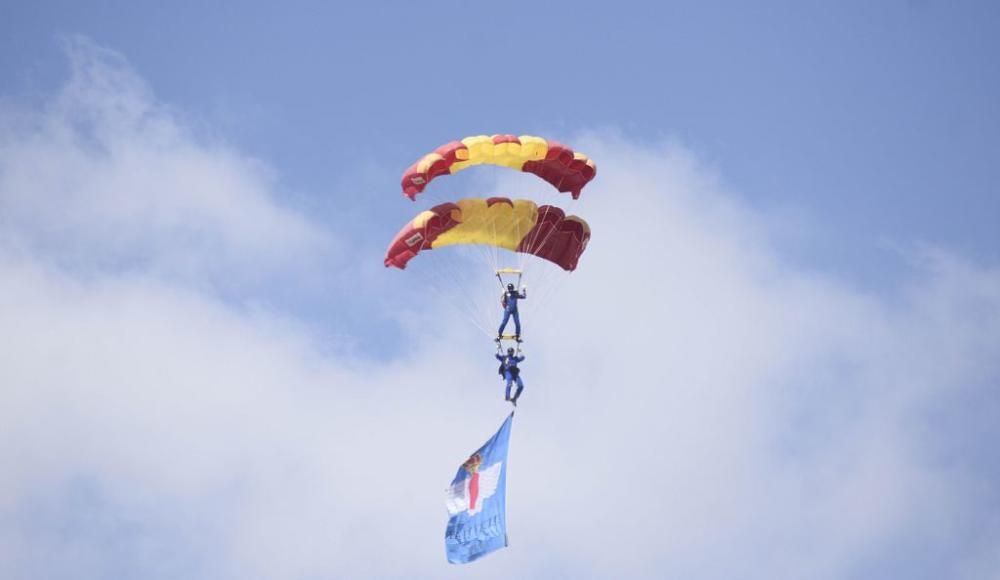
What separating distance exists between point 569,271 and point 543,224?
5.45 feet

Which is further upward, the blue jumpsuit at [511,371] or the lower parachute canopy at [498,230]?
the lower parachute canopy at [498,230]

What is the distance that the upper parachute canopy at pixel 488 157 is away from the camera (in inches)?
2793

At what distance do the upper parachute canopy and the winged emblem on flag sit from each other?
254 inches

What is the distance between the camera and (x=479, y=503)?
234ft

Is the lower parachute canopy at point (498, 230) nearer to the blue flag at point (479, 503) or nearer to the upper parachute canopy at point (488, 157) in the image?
the upper parachute canopy at point (488, 157)

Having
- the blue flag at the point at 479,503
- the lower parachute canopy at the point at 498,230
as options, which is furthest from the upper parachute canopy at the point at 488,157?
the blue flag at the point at 479,503

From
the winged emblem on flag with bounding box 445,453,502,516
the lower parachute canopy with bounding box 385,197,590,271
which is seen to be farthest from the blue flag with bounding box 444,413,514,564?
the lower parachute canopy with bounding box 385,197,590,271

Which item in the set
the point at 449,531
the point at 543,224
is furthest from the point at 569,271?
the point at 449,531

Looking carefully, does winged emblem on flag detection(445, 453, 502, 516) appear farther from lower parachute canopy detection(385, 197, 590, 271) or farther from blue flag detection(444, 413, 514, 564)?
lower parachute canopy detection(385, 197, 590, 271)

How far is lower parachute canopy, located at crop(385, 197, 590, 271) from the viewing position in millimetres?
72125

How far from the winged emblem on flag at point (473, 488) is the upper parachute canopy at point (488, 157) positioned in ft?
21.2

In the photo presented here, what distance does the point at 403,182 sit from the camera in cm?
7106

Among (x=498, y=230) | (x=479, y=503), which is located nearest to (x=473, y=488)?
(x=479, y=503)

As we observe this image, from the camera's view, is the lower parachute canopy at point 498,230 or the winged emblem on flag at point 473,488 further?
the lower parachute canopy at point 498,230
